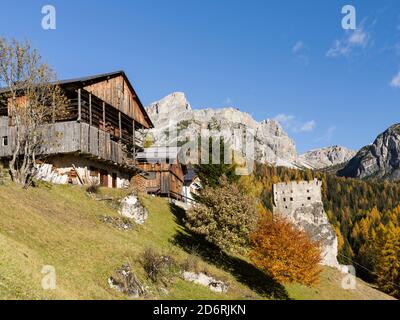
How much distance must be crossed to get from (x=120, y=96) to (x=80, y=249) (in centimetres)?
2479

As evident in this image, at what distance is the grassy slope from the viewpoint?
732 inches

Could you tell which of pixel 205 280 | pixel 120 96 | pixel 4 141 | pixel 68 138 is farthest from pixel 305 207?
pixel 4 141

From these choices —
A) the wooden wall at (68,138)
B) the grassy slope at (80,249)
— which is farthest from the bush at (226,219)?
the wooden wall at (68,138)

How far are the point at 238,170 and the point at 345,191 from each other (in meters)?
142

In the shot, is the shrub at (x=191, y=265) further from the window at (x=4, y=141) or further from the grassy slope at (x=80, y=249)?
the window at (x=4, y=141)

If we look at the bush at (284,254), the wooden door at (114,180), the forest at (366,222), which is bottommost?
the forest at (366,222)

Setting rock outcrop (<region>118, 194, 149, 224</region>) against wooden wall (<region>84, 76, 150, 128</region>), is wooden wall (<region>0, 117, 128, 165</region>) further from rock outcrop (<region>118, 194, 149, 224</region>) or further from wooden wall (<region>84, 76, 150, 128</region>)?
rock outcrop (<region>118, 194, 149, 224</region>)

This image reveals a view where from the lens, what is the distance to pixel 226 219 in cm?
3581

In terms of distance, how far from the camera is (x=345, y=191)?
182 meters

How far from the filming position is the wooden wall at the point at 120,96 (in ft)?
139

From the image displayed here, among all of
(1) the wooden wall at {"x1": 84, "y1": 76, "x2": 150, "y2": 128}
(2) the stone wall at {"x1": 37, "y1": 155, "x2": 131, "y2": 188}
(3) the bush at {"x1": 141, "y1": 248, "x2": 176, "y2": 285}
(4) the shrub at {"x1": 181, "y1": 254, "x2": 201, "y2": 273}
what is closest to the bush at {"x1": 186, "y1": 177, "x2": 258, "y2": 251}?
(4) the shrub at {"x1": 181, "y1": 254, "x2": 201, "y2": 273}

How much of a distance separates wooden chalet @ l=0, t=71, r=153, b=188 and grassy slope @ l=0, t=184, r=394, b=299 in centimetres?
439

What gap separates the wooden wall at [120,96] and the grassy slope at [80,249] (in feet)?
33.9
